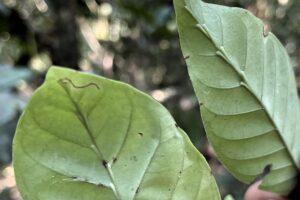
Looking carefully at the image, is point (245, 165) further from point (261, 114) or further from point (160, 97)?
point (160, 97)

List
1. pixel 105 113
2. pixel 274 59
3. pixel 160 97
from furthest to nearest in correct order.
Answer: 1. pixel 160 97
2. pixel 274 59
3. pixel 105 113

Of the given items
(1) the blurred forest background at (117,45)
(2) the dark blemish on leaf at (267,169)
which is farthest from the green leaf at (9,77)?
(2) the dark blemish on leaf at (267,169)

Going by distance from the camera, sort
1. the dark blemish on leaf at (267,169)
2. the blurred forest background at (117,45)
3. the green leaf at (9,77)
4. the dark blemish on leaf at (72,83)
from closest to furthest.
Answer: the dark blemish on leaf at (72,83), the dark blemish on leaf at (267,169), the green leaf at (9,77), the blurred forest background at (117,45)

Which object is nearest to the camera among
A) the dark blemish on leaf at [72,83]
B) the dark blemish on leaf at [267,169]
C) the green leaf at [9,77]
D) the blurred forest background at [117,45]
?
the dark blemish on leaf at [72,83]

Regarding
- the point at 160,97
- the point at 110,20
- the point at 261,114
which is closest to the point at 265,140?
the point at 261,114

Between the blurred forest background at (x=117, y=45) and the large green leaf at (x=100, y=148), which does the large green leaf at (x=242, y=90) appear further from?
the blurred forest background at (x=117, y=45)

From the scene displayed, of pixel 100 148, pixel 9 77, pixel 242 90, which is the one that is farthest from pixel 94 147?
pixel 9 77

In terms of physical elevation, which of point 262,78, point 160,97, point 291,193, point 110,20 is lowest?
point 160,97

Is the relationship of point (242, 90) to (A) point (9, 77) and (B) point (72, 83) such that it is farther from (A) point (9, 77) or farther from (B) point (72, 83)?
(A) point (9, 77)
